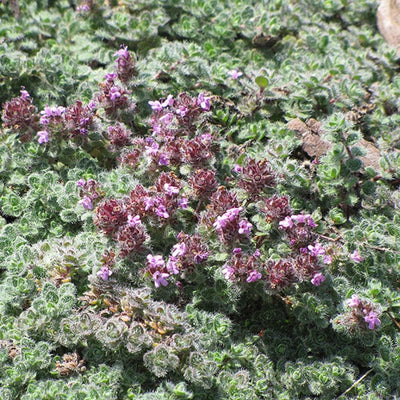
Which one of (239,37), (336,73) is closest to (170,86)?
(239,37)

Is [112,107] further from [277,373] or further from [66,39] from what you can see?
[277,373]

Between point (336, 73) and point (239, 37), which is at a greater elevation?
point (336, 73)

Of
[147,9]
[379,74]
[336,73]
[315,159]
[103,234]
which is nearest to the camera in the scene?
[103,234]

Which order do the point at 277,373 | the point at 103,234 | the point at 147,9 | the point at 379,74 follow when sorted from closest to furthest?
the point at 277,373 → the point at 103,234 → the point at 379,74 → the point at 147,9

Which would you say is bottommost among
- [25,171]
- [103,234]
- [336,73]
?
[25,171]

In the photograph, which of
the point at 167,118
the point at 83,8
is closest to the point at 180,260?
the point at 167,118

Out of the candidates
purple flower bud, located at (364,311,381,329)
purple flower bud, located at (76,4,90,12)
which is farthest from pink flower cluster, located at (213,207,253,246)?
purple flower bud, located at (76,4,90,12)

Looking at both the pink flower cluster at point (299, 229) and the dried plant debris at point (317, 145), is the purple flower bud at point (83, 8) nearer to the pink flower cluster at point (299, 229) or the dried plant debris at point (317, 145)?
the dried plant debris at point (317, 145)

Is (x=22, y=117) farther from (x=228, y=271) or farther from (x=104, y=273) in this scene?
(x=228, y=271)
